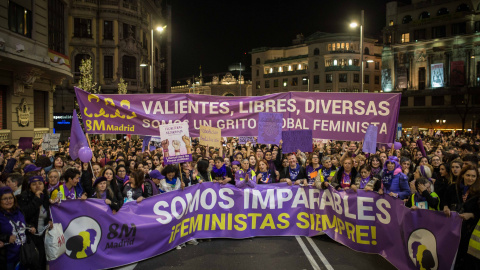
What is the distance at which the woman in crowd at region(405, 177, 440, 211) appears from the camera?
6.07 metres

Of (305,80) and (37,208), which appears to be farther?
(305,80)

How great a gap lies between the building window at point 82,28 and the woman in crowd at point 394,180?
3607cm

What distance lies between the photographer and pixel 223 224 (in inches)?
311

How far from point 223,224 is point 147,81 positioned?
38.4 meters

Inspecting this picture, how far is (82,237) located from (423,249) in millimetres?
Result: 5224

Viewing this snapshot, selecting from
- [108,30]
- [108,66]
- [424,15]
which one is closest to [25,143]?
[108,66]

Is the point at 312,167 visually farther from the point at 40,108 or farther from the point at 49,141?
the point at 40,108

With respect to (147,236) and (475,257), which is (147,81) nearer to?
(147,236)

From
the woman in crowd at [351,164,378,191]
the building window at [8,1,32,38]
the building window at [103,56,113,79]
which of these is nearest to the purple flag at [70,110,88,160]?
the woman in crowd at [351,164,378,191]

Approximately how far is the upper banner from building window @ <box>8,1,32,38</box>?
35.4 ft

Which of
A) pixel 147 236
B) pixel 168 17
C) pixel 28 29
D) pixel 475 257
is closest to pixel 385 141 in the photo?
pixel 475 257

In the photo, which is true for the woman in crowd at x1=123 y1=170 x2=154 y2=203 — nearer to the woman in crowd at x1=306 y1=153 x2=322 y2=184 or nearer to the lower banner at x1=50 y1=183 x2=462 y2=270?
the lower banner at x1=50 y1=183 x2=462 y2=270

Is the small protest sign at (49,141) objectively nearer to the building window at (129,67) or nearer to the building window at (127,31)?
the building window at (129,67)

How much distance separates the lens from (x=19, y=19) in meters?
16.5
